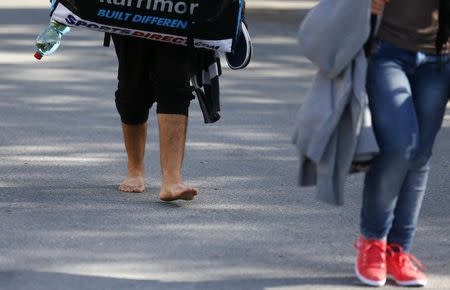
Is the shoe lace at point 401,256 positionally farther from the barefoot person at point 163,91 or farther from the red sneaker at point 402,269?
the barefoot person at point 163,91

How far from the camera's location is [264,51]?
1243 centimetres

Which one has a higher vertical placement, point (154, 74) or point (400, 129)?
point (400, 129)

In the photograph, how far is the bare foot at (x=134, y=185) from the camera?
6785 mm

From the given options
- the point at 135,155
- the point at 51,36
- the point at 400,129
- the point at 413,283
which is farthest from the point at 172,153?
the point at 400,129

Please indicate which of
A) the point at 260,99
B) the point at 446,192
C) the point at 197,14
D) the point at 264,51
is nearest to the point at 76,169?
the point at 197,14

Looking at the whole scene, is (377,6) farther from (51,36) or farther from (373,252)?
(51,36)

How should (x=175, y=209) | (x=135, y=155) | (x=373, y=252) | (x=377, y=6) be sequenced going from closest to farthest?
(x=377, y=6)
(x=373, y=252)
(x=175, y=209)
(x=135, y=155)

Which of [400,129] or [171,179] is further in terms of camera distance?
[171,179]

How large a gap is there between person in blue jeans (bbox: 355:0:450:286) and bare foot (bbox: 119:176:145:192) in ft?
6.18

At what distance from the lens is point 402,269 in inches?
203

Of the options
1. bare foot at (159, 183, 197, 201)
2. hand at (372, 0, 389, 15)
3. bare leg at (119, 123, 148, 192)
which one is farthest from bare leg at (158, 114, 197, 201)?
hand at (372, 0, 389, 15)

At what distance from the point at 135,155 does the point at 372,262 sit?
196 centimetres

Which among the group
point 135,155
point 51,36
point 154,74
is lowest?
point 135,155

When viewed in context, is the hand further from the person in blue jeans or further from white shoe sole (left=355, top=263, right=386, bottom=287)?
white shoe sole (left=355, top=263, right=386, bottom=287)
